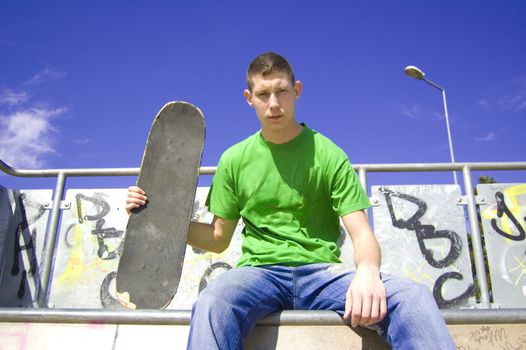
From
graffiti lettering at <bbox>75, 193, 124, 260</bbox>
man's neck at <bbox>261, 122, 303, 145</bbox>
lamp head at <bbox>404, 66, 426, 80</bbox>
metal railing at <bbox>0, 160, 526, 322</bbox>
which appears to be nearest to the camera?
man's neck at <bbox>261, 122, 303, 145</bbox>

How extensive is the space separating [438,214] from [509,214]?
55 centimetres

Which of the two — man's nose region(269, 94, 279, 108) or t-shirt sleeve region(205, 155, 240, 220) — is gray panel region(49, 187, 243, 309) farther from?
man's nose region(269, 94, 279, 108)

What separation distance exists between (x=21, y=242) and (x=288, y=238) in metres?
3.03

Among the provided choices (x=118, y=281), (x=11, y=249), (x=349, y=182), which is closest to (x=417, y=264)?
(x=349, y=182)

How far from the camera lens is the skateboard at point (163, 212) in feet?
6.50

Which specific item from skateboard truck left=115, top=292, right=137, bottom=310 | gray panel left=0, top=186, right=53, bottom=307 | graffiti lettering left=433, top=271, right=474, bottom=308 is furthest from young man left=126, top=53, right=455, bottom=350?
gray panel left=0, top=186, right=53, bottom=307

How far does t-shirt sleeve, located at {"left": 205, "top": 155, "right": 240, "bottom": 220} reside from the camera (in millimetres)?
2105

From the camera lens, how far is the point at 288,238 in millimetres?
1857

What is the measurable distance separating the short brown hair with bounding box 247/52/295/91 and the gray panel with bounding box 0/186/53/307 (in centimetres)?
268

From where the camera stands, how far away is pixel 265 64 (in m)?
2.07

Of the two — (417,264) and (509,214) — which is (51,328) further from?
(509,214)

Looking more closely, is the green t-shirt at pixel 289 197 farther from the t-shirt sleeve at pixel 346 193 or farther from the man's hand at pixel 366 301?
the man's hand at pixel 366 301

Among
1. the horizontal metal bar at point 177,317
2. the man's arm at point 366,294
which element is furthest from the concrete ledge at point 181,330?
the man's arm at point 366,294

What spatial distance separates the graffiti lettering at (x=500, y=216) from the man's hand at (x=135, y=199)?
9.03ft
